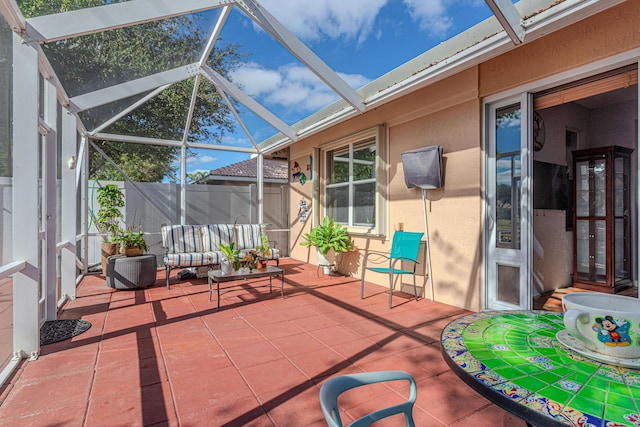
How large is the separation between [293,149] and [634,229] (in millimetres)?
6421

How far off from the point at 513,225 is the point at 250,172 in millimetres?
9140

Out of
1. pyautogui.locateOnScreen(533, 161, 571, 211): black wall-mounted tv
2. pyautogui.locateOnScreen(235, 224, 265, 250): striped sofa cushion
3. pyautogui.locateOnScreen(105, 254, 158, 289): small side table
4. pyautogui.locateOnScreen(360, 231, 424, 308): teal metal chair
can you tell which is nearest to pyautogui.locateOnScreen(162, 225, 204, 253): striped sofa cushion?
pyautogui.locateOnScreen(105, 254, 158, 289): small side table

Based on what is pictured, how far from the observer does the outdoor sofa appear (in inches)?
210

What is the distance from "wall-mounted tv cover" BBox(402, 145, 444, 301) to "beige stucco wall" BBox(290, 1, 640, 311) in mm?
85

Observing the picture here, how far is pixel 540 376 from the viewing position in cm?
77

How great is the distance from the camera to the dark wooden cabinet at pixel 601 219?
15.3 ft

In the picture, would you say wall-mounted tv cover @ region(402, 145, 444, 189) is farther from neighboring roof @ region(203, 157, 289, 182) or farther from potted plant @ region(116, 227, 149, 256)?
neighboring roof @ region(203, 157, 289, 182)

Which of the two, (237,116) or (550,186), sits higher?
(237,116)

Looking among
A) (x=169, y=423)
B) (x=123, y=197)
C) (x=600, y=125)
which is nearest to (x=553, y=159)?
(x=600, y=125)

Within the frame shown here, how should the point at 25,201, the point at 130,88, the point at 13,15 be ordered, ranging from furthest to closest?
the point at 130,88 < the point at 25,201 < the point at 13,15

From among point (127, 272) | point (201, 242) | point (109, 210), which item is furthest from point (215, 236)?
point (109, 210)

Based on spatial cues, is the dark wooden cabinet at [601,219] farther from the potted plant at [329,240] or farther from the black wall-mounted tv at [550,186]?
Answer: the potted plant at [329,240]

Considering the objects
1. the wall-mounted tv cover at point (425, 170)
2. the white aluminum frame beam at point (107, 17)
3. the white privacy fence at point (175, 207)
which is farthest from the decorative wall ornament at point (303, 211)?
the white aluminum frame beam at point (107, 17)

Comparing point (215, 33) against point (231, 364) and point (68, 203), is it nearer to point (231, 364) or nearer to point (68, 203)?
point (68, 203)
